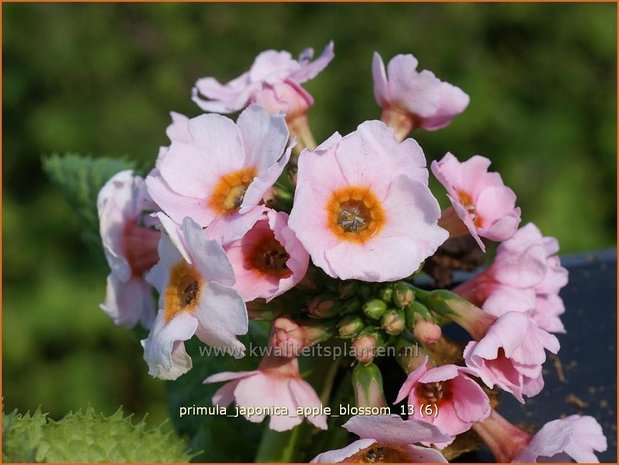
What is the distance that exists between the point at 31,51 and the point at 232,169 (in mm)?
1930

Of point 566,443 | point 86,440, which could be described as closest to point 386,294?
point 566,443

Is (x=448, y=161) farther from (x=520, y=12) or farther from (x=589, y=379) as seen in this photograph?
(x=520, y=12)

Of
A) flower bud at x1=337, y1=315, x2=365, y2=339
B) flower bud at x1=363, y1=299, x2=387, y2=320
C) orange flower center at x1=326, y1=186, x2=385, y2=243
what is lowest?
flower bud at x1=337, y1=315, x2=365, y2=339

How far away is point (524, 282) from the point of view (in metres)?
1.02

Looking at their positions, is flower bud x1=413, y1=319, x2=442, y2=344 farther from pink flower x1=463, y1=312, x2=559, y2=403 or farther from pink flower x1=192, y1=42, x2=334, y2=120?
pink flower x1=192, y1=42, x2=334, y2=120

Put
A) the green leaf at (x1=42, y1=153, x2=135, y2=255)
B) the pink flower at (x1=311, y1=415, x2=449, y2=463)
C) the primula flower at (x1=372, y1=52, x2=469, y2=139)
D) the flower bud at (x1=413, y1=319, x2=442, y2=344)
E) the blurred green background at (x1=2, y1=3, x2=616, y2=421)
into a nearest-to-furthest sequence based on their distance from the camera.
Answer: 1. the pink flower at (x1=311, y1=415, x2=449, y2=463)
2. the flower bud at (x1=413, y1=319, x2=442, y2=344)
3. the primula flower at (x1=372, y1=52, x2=469, y2=139)
4. the green leaf at (x1=42, y1=153, x2=135, y2=255)
5. the blurred green background at (x1=2, y1=3, x2=616, y2=421)

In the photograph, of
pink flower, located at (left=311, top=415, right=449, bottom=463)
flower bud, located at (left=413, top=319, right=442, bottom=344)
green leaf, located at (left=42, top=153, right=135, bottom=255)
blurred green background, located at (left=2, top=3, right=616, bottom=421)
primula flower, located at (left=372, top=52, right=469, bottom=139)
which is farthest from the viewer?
blurred green background, located at (left=2, top=3, right=616, bottom=421)

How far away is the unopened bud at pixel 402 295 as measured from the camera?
3.13 feet

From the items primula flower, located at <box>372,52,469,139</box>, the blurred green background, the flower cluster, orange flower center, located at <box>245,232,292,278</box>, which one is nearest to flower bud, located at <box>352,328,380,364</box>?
the flower cluster

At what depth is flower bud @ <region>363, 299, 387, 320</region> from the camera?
3.13 feet

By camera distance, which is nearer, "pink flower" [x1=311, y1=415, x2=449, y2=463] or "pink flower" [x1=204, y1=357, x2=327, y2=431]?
"pink flower" [x1=311, y1=415, x2=449, y2=463]

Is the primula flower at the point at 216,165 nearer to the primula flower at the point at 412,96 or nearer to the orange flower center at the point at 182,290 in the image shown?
Answer: the orange flower center at the point at 182,290

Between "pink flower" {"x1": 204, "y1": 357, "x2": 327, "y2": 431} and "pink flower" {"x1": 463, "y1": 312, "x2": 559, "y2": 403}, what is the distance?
0.59 feet

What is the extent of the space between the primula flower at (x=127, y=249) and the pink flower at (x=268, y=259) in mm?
194
